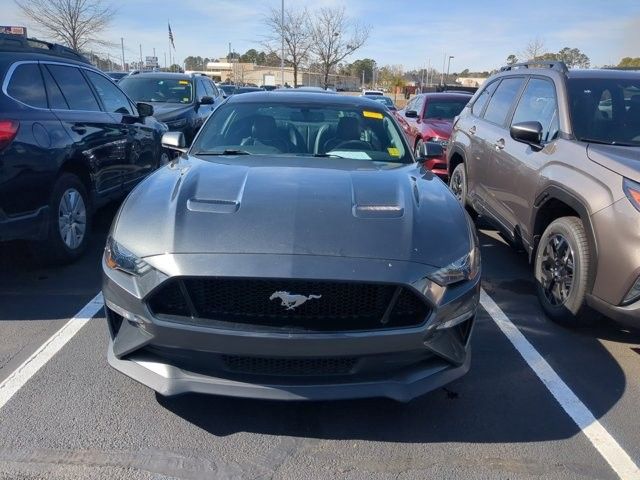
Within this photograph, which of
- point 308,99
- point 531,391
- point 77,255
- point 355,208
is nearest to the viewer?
point 355,208

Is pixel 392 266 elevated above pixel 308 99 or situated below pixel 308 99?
below

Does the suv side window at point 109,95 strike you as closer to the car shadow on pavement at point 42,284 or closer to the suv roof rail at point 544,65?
the car shadow on pavement at point 42,284

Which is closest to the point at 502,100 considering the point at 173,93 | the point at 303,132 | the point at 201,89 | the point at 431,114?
the point at 303,132

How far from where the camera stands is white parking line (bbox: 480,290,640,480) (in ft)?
8.79

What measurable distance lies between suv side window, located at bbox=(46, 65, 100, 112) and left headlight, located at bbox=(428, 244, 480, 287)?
4.11m

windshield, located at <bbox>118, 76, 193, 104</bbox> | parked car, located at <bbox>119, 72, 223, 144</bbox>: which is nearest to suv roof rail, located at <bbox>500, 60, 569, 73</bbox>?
parked car, located at <bbox>119, 72, 223, 144</bbox>

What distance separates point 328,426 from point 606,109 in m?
3.45

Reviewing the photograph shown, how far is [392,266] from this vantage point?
253cm

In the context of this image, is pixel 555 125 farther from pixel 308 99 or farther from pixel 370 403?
pixel 370 403

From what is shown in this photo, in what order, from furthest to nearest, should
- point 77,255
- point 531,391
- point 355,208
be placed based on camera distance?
point 77,255 → point 531,391 → point 355,208

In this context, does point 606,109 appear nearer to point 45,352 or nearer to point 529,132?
point 529,132

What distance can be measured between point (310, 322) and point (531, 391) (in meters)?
1.57

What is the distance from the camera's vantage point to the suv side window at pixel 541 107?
182 inches

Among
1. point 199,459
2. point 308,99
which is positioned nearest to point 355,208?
point 199,459
